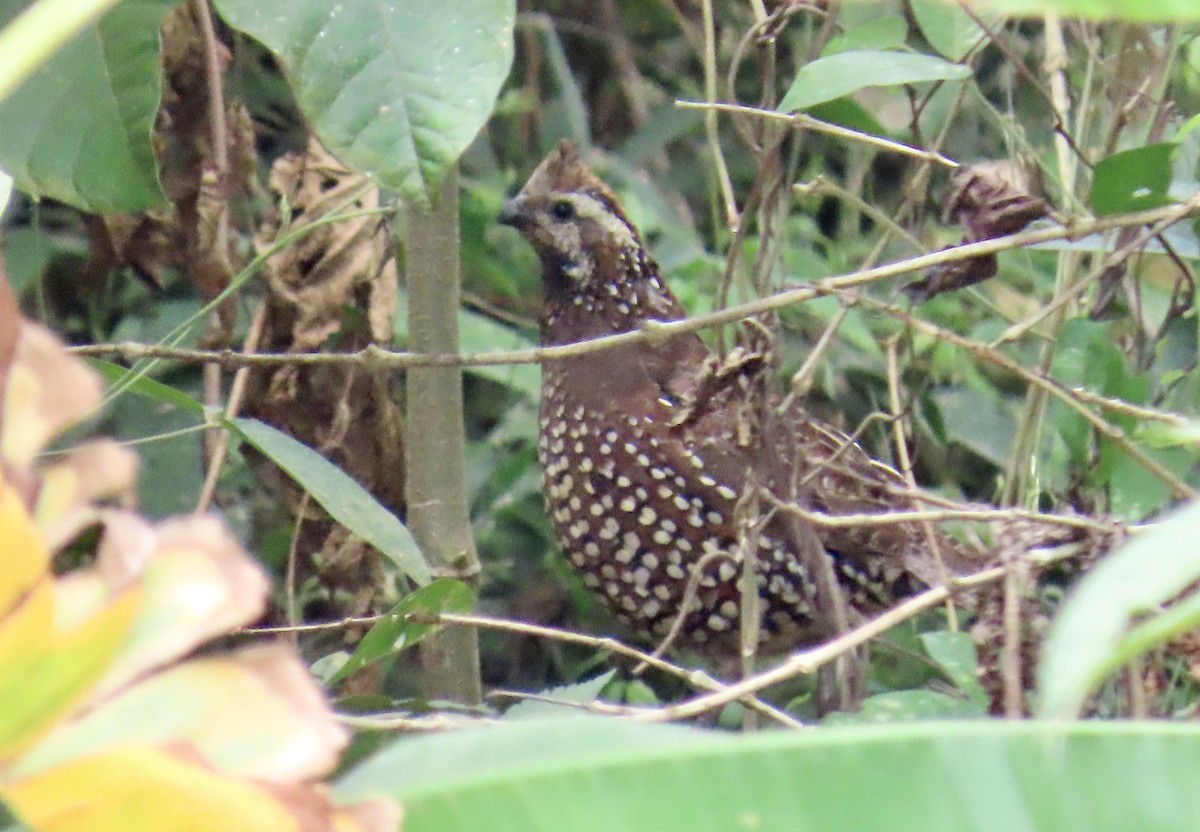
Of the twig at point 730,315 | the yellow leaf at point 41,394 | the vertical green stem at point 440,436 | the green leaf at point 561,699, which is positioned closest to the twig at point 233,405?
the vertical green stem at point 440,436

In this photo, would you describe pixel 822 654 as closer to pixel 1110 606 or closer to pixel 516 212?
pixel 1110 606

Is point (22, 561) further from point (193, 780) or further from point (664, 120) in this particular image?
point (664, 120)

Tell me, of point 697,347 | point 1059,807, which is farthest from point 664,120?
point 1059,807

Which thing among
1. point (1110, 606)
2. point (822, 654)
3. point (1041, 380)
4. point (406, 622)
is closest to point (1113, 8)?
point (1110, 606)

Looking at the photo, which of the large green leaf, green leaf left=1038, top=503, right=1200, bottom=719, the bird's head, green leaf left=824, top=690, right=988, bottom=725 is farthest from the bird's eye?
green leaf left=1038, top=503, right=1200, bottom=719

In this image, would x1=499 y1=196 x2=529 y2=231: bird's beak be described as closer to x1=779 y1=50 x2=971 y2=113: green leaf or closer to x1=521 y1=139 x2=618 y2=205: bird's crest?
x1=521 y1=139 x2=618 y2=205: bird's crest
